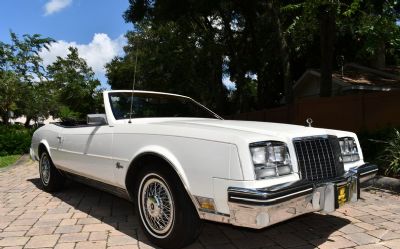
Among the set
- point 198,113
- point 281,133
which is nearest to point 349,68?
point 198,113

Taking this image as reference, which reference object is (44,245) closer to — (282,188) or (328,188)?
(282,188)

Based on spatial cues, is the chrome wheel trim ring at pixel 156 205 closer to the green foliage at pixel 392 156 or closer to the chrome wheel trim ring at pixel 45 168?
the chrome wheel trim ring at pixel 45 168

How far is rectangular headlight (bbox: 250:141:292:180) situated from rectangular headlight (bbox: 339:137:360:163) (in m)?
1.11

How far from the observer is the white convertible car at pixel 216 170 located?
11.1 ft

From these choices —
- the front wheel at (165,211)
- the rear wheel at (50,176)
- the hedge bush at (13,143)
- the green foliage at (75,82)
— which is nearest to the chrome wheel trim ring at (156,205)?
the front wheel at (165,211)

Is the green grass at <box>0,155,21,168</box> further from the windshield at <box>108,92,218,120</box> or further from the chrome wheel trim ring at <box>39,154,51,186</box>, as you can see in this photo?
the windshield at <box>108,92,218,120</box>

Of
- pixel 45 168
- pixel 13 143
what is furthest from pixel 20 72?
pixel 45 168

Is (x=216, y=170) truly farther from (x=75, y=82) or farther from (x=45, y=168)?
(x=75, y=82)

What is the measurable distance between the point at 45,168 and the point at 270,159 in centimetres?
476

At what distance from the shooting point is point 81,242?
4.35m

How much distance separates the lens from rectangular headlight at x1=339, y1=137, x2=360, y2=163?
14.7 feet

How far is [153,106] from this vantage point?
551 cm

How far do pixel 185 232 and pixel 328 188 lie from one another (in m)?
1.31

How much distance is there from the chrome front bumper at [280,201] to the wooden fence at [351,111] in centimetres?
622
